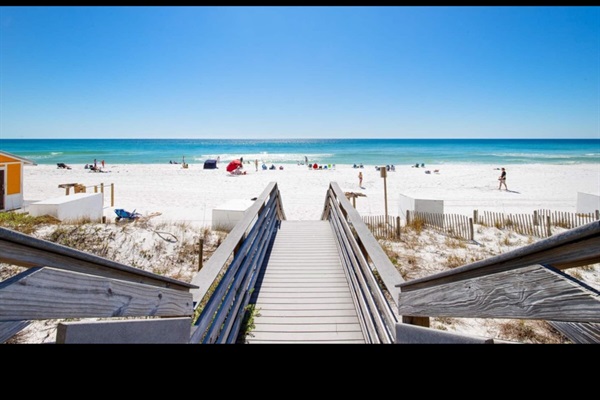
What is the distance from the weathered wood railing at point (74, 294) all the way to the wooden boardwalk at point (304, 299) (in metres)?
1.72

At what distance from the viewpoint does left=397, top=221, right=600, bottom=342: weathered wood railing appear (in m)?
0.77


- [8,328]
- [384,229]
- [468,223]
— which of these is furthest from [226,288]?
[468,223]

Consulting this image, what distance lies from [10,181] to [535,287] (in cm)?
1395

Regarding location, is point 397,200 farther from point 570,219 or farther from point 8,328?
point 8,328

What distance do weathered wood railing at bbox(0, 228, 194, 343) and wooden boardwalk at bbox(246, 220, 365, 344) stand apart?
1716mm

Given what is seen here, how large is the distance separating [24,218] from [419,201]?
10.3 m

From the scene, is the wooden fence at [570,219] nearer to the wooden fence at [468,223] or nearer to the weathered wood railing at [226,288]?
the wooden fence at [468,223]

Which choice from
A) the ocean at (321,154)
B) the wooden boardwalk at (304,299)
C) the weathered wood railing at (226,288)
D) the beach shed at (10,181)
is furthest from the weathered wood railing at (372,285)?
the ocean at (321,154)

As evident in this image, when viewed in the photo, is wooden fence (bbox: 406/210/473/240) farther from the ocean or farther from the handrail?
the ocean

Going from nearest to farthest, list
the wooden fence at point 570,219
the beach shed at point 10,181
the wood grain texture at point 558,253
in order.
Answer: the wood grain texture at point 558,253
the wooden fence at point 570,219
the beach shed at point 10,181

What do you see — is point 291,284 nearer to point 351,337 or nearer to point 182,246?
point 351,337

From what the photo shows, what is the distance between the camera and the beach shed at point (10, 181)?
10023 mm

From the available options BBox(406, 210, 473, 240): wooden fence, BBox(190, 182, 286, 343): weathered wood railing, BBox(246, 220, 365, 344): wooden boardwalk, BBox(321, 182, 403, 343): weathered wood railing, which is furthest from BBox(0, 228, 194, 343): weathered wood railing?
BBox(406, 210, 473, 240): wooden fence
